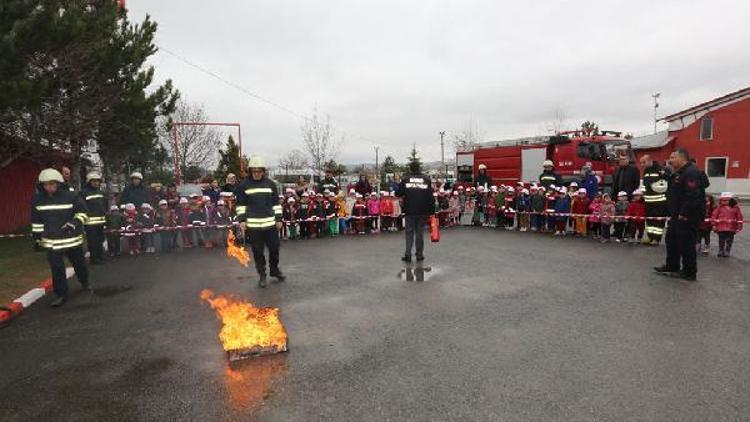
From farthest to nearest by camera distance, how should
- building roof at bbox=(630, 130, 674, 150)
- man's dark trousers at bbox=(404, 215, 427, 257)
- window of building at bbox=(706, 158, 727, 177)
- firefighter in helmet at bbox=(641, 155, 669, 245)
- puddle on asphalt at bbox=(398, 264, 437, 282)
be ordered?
building roof at bbox=(630, 130, 674, 150)
window of building at bbox=(706, 158, 727, 177)
firefighter in helmet at bbox=(641, 155, 669, 245)
man's dark trousers at bbox=(404, 215, 427, 257)
puddle on asphalt at bbox=(398, 264, 437, 282)

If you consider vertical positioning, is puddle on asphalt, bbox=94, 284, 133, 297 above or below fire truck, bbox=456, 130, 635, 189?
below

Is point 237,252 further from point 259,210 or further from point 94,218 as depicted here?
point 259,210

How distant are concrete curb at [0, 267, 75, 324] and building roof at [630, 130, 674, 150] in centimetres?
3197

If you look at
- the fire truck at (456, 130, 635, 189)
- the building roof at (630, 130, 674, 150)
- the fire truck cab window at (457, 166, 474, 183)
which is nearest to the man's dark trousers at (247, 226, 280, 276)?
the fire truck at (456, 130, 635, 189)

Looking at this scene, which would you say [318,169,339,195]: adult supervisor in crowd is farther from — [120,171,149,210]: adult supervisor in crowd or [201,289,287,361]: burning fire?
[201,289,287,361]: burning fire

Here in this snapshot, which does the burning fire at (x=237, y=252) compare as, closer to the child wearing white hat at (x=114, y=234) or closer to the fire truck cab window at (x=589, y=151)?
the child wearing white hat at (x=114, y=234)

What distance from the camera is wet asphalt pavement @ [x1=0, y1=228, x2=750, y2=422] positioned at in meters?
3.46


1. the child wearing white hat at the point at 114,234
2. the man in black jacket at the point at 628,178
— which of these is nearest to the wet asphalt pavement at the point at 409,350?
the child wearing white hat at the point at 114,234

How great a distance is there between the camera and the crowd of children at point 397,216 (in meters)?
10.7

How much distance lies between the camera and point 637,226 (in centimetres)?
1088

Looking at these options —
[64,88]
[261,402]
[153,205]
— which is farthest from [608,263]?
[64,88]

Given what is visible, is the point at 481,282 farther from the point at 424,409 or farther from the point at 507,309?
the point at 424,409

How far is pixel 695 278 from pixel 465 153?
17906 millimetres

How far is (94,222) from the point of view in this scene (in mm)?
9828
